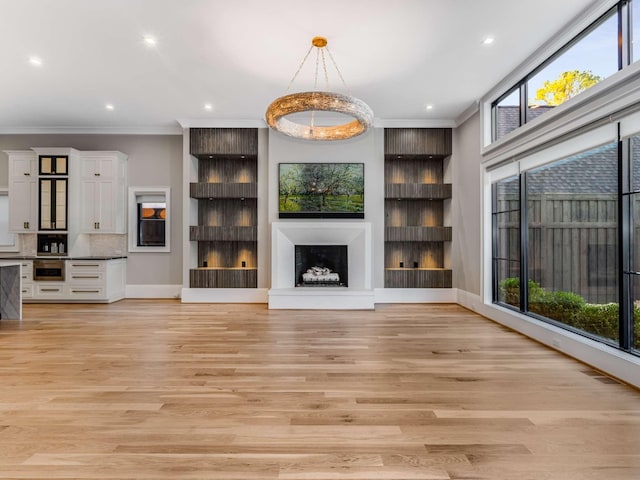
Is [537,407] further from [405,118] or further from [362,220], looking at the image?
[405,118]

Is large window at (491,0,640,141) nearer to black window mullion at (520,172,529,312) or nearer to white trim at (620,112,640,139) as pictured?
white trim at (620,112,640,139)

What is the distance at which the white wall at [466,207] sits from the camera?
5630 millimetres

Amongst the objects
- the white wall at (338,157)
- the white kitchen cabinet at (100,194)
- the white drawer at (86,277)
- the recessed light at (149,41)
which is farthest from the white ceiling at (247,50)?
the white drawer at (86,277)

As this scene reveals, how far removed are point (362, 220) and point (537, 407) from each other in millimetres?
4292

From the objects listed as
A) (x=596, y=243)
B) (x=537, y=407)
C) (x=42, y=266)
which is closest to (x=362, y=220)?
(x=596, y=243)

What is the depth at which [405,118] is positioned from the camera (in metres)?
6.36

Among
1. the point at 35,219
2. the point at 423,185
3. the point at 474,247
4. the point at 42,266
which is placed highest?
the point at 423,185

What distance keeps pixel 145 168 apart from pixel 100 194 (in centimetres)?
92

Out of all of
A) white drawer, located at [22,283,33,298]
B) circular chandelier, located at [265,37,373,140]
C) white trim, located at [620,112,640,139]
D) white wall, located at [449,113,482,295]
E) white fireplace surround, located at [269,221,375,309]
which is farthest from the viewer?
white drawer, located at [22,283,33,298]

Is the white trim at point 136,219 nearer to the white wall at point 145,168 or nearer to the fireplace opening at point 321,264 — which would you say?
the white wall at point 145,168

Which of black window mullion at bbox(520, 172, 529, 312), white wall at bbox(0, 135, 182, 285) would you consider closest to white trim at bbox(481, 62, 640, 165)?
black window mullion at bbox(520, 172, 529, 312)

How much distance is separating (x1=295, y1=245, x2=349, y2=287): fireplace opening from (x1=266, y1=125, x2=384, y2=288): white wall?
589 mm

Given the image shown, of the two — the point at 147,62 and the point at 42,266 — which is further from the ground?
the point at 147,62

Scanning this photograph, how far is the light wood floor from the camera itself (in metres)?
1.79
